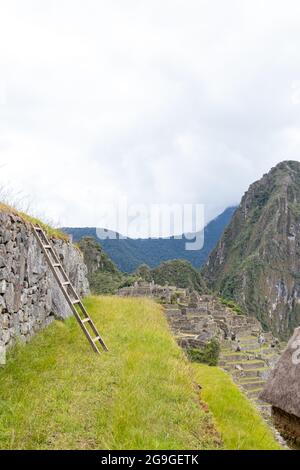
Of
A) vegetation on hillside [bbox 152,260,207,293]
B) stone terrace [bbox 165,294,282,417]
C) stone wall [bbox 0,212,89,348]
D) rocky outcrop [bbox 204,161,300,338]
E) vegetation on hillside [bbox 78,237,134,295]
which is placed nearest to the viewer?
stone wall [bbox 0,212,89,348]

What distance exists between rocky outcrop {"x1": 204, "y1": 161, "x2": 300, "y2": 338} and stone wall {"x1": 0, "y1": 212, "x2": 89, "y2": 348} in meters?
105

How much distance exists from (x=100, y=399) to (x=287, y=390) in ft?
6.96

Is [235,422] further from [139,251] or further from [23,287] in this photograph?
[139,251]

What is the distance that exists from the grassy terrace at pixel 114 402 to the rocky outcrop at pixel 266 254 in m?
107

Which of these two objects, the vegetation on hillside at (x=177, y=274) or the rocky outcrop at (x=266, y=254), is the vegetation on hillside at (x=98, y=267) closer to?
the vegetation on hillside at (x=177, y=274)

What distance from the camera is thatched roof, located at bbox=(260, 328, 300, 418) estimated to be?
15.0ft

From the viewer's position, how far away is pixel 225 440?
4406 mm

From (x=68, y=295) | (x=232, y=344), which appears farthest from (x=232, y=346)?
(x=68, y=295)

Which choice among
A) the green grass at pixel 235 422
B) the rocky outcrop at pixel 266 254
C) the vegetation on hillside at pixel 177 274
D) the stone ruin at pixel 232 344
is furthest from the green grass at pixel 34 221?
the rocky outcrop at pixel 266 254

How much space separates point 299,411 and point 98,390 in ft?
7.78

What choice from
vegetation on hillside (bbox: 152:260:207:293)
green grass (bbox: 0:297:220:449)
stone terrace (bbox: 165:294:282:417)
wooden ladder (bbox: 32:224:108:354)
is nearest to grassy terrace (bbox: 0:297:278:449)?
green grass (bbox: 0:297:220:449)

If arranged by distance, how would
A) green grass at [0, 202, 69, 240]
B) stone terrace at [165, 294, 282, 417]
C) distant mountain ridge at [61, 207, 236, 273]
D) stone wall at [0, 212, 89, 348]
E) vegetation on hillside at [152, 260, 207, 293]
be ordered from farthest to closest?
1. distant mountain ridge at [61, 207, 236, 273]
2. vegetation on hillside at [152, 260, 207, 293]
3. stone terrace at [165, 294, 282, 417]
4. green grass at [0, 202, 69, 240]
5. stone wall at [0, 212, 89, 348]

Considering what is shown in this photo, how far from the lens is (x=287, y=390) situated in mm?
4668

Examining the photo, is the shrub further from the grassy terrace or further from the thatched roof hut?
the thatched roof hut
